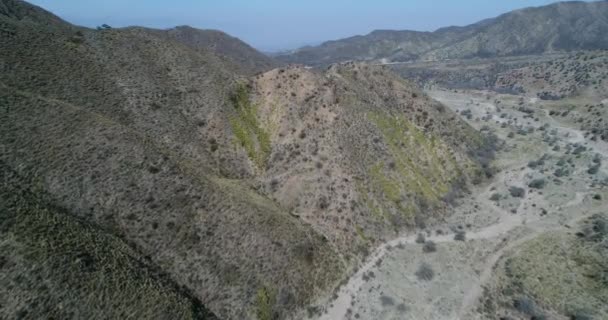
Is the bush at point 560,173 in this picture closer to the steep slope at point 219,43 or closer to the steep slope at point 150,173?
the steep slope at point 150,173

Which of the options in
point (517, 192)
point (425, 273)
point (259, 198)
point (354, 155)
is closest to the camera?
point (425, 273)

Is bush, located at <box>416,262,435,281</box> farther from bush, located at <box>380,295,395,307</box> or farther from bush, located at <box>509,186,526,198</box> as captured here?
bush, located at <box>509,186,526,198</box>

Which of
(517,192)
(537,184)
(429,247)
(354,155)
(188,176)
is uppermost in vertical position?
(188,176)

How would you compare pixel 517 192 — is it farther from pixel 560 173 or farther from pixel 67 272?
pixel 67 272

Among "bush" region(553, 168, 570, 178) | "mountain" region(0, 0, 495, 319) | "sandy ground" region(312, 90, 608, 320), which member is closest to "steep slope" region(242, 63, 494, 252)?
"mountain" region(0, 0, 495, 319)

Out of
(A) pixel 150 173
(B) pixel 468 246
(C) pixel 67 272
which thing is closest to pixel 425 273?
(B) pixel 468 246

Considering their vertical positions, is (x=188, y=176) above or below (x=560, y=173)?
above

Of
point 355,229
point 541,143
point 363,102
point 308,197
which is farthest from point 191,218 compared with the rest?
point 541,143
